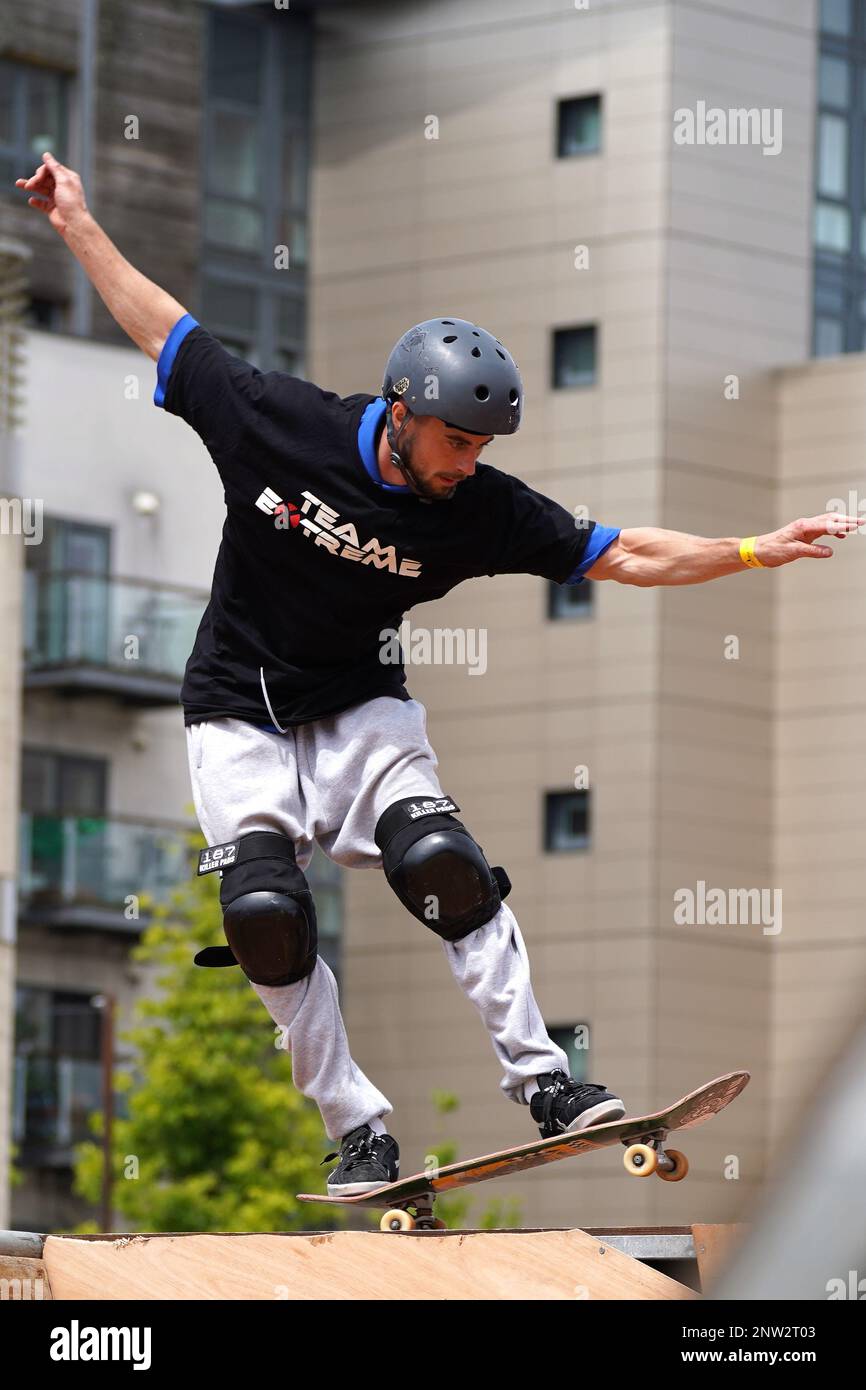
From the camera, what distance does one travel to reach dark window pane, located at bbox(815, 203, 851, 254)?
179ft

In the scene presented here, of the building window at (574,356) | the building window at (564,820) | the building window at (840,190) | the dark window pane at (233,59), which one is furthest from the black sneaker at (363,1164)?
the dark window pane at (233,59)

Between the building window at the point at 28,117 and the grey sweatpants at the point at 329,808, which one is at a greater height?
the building window at the point at 28,117

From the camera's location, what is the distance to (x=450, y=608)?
178ft

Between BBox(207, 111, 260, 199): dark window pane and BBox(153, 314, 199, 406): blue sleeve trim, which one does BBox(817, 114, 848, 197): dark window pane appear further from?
BBox(153, 314, 199, 406): blue sleeve trim

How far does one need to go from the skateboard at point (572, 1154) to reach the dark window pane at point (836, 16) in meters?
48.4

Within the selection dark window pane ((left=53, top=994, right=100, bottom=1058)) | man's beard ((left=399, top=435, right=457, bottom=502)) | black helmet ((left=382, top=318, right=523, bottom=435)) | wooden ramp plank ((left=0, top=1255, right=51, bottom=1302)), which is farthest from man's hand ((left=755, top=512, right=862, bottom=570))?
dark window pane ((left=53, top=994, right=100, bottom=1058))

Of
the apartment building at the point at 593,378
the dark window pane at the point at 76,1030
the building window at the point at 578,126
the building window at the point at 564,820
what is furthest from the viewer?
the building window at the point at 578,126

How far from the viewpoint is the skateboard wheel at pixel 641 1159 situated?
26.7ft

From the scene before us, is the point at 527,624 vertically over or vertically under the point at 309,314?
under

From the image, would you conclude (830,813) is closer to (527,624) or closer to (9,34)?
(527,624)

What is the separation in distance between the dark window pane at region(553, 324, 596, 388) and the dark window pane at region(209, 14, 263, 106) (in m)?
7.46

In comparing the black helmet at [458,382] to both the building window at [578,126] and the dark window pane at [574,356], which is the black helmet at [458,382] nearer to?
the dark window pane at [574,356]
